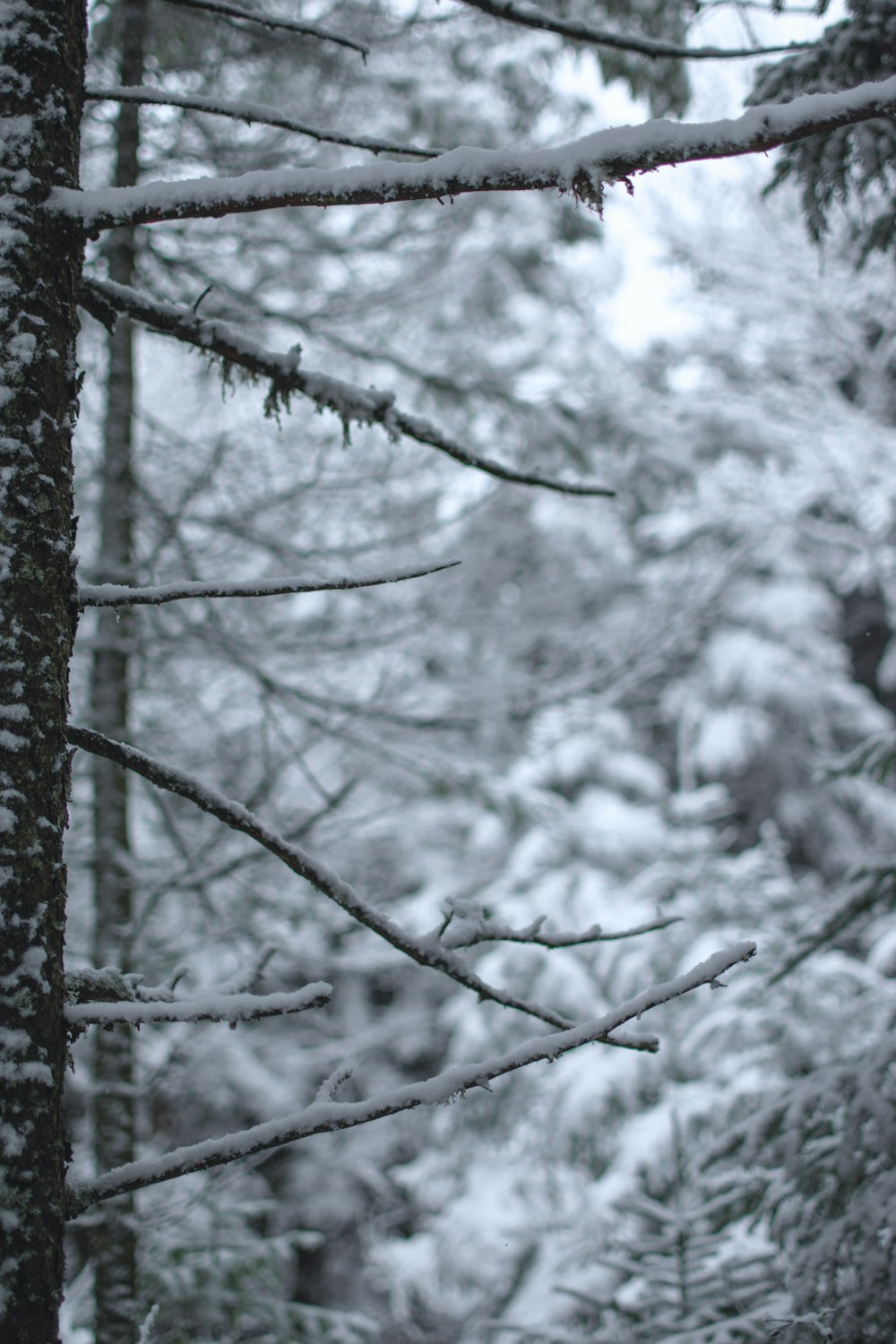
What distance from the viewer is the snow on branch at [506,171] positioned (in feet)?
4.09

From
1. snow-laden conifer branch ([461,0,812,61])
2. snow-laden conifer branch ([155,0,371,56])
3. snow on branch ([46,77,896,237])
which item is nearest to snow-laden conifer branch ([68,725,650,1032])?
snow on branch ([46,77,896,237])

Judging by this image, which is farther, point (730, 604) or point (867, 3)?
point (730, 604)

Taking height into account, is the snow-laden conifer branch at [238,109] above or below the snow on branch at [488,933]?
above

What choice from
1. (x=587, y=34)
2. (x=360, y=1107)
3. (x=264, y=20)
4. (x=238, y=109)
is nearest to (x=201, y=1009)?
(x=360, y=1107)

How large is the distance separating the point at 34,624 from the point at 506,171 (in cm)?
97

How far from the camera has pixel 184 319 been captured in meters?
1.88

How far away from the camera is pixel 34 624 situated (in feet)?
4.41

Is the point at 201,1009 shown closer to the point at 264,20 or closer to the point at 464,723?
the point at 264,20

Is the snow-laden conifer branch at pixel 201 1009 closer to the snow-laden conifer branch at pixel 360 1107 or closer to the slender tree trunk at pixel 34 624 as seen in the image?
the slender tree trunk at pixel 34 624

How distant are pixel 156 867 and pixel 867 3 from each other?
4.44 meters

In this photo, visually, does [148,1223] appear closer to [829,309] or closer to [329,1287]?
[829,309]

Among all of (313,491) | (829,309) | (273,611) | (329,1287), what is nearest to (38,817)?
(313,491)

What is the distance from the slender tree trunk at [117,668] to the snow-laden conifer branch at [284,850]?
95.2 inches

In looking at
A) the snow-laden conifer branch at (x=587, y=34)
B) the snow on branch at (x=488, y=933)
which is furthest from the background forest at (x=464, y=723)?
the snow-laden conifer branch at (x=587, y=34)
